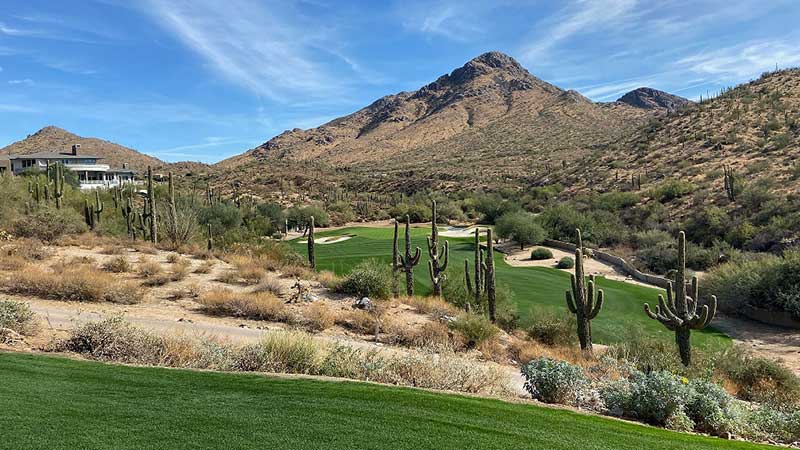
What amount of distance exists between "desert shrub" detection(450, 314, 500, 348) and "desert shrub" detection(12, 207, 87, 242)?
19.6m

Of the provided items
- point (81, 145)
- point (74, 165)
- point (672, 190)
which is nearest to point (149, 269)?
point (672, 190)

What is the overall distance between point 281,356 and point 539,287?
20.8m

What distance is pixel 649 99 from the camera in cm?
16262

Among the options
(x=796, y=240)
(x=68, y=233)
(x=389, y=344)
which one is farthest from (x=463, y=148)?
(x=389, y=344)

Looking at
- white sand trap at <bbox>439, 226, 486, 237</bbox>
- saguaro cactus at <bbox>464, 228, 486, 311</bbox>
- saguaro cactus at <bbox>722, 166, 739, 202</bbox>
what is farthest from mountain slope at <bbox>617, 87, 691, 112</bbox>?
saguaro cactus at <bbox>464, 228, 486, 311</bbox>

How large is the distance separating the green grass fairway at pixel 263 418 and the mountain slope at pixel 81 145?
11246 centimetres

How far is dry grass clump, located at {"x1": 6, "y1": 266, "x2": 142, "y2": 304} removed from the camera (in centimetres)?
1608

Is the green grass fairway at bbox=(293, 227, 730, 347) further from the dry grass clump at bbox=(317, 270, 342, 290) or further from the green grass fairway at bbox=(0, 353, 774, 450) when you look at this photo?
the green grass fairway at bbox=(0, 353, 774, 450)

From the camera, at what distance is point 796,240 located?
3055 centimetres

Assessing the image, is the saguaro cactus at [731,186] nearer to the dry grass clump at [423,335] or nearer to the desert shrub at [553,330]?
the desert shrub at [553,330]

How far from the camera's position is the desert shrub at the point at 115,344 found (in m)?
9.86

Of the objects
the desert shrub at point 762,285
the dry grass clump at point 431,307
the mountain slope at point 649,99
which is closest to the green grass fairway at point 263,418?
the dry grass clump at point 431,307

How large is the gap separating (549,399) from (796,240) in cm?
2895

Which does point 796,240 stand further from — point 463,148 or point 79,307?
point 463,148
